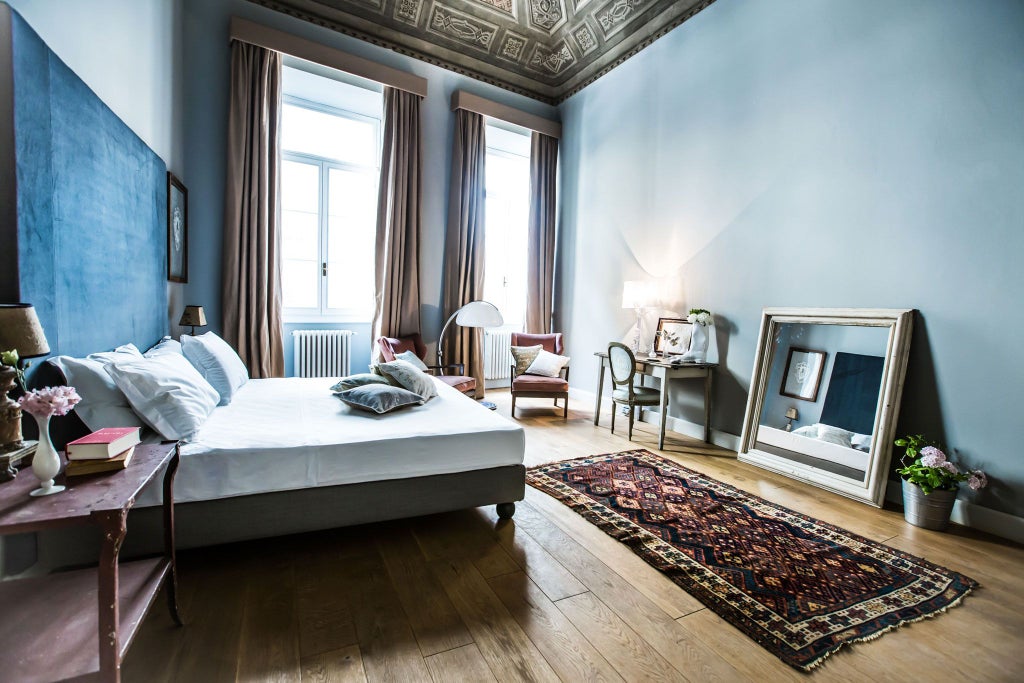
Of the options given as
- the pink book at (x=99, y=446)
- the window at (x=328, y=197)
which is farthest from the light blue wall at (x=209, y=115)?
the pink book at (x=99, y=446)

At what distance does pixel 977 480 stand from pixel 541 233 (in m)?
4.62

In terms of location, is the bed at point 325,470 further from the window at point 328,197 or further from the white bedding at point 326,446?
the window at point 328,197

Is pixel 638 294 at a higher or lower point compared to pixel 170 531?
higher

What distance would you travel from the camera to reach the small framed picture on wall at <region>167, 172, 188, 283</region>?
3537mm

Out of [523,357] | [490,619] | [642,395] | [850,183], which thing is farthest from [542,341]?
[490,619]

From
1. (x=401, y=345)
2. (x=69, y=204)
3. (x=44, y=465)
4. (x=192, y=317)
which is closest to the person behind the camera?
(x=44, y=465)

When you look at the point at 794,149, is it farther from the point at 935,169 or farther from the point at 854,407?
the point at 854,407

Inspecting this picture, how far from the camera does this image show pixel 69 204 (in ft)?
6.41

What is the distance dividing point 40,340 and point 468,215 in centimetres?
452

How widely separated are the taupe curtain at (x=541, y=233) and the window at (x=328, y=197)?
1.94 meters

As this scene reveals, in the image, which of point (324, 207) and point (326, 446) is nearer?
point (326, 446)

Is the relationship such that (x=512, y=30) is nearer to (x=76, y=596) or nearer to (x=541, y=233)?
(x=541, y=233)

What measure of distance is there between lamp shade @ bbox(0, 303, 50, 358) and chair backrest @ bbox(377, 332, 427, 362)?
3.28 metres

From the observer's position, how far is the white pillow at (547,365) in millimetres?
4789
